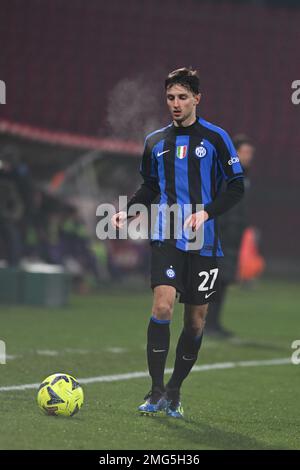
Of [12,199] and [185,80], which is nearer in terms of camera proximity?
[185,80]

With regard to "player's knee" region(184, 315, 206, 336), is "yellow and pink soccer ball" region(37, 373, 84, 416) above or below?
below

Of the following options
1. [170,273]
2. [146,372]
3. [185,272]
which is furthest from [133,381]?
[170,273]

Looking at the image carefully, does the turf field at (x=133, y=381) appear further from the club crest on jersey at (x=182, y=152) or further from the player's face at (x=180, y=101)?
the player's face at (x=180, y=101)

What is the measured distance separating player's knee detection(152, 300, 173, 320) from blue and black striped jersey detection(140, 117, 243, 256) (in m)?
0.35

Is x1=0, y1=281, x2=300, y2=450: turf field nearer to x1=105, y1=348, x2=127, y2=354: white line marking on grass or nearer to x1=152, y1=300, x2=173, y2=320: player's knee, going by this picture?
x1=105, y1=348, x2=127, y2=354: white line marking on grass

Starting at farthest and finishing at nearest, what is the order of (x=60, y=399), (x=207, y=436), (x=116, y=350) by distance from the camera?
(x=116, y=350) < (x=60, y=399) < (x=207, y=436)

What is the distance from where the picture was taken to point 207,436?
19.2ft

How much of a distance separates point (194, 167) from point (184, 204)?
0.23m

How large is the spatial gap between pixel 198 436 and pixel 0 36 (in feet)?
72.5

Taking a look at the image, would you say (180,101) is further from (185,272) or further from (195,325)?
(195,325)

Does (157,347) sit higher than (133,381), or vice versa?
(157,347)

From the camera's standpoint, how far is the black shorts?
21.1 feet

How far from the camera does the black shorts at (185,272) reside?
254 inches

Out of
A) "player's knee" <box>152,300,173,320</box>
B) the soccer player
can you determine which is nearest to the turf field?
the soccer player
